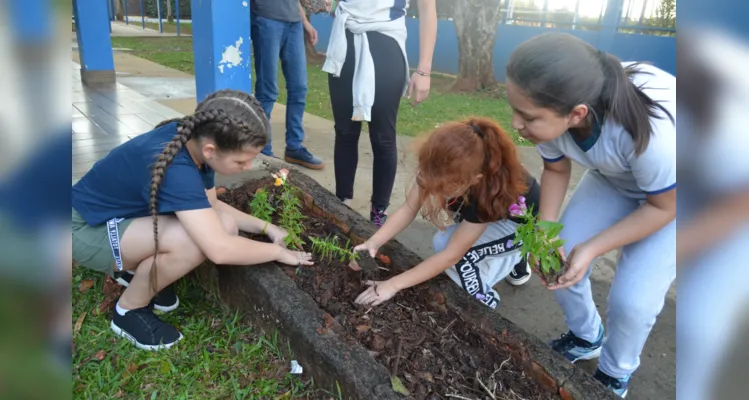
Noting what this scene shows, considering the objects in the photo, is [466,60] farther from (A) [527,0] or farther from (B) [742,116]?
(B) [742,116]

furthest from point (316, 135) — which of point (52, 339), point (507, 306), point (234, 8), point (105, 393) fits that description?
point (52, 339)

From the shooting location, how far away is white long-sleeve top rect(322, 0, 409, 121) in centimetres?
290

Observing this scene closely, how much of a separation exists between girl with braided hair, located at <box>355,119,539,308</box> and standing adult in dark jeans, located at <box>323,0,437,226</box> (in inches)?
31.5

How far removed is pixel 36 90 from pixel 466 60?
11.1 m

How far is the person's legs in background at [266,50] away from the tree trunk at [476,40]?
7.42m

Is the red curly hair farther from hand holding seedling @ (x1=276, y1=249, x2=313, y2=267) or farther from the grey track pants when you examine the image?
hand holding seedling @ (x1=276, y1=249, x2=313, y2=267)

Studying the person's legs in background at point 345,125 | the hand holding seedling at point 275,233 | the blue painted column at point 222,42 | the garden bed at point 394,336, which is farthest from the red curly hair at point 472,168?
the blue painted column at point 222,42

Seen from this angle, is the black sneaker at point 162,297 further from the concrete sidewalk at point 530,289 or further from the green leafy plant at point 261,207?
the concrete sidewalk at point 530,289

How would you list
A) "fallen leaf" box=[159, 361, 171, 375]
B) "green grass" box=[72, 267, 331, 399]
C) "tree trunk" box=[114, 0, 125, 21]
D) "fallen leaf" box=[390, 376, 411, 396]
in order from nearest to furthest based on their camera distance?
"fallen leaf" box=[390, 376, 411, 396]
"green grass" box=[72, 267, 331, 399]
"fallen leaf" box=[159, 361, 171, 375]
"tree trunk" box=[114, 0, 125, 21]

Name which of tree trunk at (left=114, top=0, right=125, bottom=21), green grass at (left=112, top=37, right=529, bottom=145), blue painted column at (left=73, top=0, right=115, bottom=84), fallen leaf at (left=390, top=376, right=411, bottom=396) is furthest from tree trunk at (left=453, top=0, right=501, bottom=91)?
tree trunk at (left=114, top=0, right=125, bottom=21)

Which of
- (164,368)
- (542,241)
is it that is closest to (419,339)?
(542,241)

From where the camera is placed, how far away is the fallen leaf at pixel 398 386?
5.20 ft

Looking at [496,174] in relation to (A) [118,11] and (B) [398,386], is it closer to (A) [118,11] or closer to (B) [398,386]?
(B) [398,386]

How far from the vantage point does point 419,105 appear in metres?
8.65
